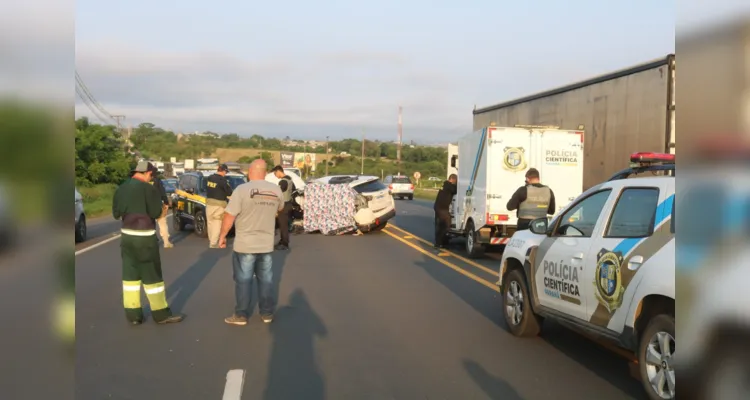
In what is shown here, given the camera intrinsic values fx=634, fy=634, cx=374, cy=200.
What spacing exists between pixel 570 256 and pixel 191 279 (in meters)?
6.85

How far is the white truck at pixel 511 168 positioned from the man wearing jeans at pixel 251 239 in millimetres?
6424

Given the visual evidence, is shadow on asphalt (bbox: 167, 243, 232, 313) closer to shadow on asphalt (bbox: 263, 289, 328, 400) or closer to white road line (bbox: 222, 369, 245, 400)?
shadow on asphalt (bbox: 263, 289, 328, 400)

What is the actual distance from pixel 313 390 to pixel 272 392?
321 millimetres

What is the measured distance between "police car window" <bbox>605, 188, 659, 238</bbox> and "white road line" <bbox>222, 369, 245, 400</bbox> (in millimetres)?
3239

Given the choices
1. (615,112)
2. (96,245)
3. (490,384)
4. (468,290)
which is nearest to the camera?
(490,384)

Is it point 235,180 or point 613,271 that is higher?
point 235,180

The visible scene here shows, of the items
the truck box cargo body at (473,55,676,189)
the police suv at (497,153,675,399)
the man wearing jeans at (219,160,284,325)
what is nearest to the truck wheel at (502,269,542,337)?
the police suv at (497,153,675,399)

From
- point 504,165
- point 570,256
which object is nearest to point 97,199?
point 504,165

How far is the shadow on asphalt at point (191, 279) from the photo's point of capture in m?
8.68

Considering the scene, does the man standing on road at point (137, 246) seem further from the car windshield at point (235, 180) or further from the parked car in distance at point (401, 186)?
the parked car in distance at point (401, 186)

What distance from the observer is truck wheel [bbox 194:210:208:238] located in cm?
1734

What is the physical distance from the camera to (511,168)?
12938 millimetres

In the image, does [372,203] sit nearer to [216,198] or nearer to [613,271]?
[216,198]

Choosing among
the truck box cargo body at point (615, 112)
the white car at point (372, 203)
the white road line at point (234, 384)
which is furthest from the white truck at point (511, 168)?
the white road line at point (234, 384)
